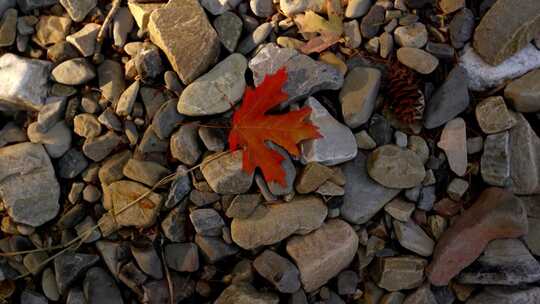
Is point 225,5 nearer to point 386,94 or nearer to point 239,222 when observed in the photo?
point 386,94

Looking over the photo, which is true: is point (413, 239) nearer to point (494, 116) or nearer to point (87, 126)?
point (494, 116)

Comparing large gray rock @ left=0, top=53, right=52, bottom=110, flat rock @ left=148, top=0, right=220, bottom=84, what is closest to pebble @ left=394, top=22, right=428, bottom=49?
flat rock @ left=148, top=0, right=220, bottom=84

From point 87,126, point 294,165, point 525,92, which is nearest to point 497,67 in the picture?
point 525,92

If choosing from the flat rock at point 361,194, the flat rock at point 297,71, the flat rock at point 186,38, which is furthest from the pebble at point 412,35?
the flat rock at point 186,38

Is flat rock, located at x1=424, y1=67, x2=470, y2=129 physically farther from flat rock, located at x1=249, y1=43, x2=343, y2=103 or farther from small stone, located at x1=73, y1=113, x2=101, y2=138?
small stone, located at x1=73, y1=113, x2=101, y2=138

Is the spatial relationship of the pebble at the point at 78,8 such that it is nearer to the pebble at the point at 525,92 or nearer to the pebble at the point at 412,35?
the pebble at the point at 412,35

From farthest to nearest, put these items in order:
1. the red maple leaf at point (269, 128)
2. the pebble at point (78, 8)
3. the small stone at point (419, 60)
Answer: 1. the pebble at point (78, 8)
2. the small stone at point (419, 60)
3. the red maple leaf at point (269, 128)

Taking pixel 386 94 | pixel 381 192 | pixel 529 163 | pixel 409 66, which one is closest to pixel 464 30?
pixel 409 66
